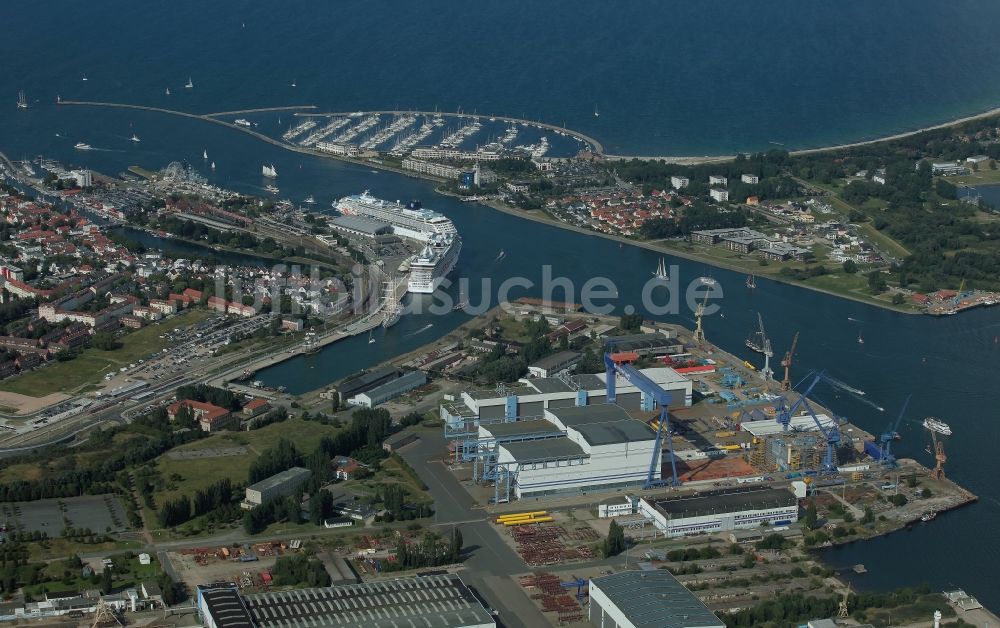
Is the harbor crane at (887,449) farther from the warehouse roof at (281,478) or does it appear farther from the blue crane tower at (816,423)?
the warehouse roof at (281,478)

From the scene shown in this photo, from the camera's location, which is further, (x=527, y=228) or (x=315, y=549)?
(x=527, y=228)

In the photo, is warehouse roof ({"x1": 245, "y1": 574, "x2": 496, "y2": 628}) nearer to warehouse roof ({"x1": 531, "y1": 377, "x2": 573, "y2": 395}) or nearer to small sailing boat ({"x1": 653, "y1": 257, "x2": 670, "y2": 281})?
warehouse roof ({"x1": 531, "y1": 377, "x2": 573, "y2": 395})

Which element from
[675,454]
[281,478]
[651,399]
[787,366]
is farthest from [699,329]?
[281,478]

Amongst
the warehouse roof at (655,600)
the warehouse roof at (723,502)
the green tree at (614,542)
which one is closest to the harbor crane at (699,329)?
the warehouse roof at (723,502)

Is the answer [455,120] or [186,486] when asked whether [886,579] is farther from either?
[455,120]

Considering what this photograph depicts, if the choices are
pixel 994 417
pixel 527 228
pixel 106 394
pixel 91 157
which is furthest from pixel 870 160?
pixel 106 394

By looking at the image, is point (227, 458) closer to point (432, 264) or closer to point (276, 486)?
point (276, 486)
